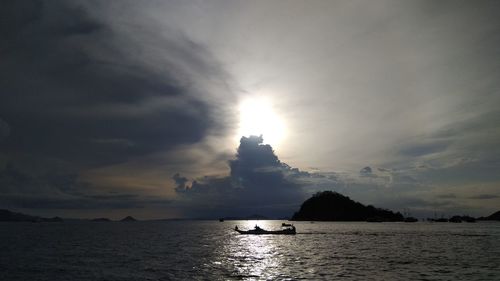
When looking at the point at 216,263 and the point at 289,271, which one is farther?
the point at 216,263

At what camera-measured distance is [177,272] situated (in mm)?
62500

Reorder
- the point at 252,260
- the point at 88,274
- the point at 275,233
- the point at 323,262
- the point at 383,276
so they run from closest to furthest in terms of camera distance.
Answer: the point at 383,276, the point at 88,274, the point at 323,262, the point at 252,260, the point at 275,233

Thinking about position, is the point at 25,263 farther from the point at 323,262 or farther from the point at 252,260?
the point at 323,262

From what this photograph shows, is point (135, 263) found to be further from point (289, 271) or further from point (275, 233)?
point (275, 233)

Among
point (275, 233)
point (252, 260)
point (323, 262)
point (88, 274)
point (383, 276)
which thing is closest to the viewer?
point (383, 276)

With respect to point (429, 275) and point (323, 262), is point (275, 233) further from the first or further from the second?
point (429, 275)

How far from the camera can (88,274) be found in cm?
6219

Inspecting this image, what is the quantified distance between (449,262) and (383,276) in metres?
26.6

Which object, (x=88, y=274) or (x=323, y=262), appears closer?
(x=88, y=274)

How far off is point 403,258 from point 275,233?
352ft

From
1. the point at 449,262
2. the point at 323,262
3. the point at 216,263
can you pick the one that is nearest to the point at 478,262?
the point at 449,262

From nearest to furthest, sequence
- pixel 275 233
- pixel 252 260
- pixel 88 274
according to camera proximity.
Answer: pixel 88 274 → pixel 252 260 → pixel 275 233

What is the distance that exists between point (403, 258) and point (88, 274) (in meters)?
60.1

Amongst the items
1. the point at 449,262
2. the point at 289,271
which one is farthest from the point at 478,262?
the point at 289,271
